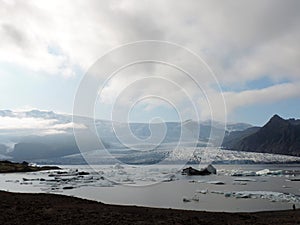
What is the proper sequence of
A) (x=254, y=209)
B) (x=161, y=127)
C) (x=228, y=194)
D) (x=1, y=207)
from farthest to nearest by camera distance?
(x=161, y=127), (x=228, y=194), (x=254, y=209), (x=1, y=207)

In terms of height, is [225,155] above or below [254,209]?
above

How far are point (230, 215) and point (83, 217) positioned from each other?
25.4 ft

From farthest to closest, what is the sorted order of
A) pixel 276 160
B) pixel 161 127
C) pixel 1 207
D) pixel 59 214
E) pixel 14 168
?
1. pixel 276 160
2. pixel 14 168
3. pixel 161 127
4. pixel 1 207
5. pixel 59 214

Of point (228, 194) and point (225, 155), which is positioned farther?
point (225, 155)

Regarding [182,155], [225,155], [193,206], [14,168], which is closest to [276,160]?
[225,155]

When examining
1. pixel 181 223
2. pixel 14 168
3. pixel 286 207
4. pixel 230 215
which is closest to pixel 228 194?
pixel 286 207

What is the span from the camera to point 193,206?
80.5 ft

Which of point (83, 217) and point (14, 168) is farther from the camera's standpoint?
point (14, 168)

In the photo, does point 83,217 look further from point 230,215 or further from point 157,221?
point 230,215

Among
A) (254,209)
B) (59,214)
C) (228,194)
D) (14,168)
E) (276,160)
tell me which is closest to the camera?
(59,214)

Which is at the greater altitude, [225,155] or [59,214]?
[225,155]

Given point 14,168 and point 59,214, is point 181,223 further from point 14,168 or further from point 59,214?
point 14,168

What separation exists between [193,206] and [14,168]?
83478 millimetres

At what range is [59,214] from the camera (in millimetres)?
16391
